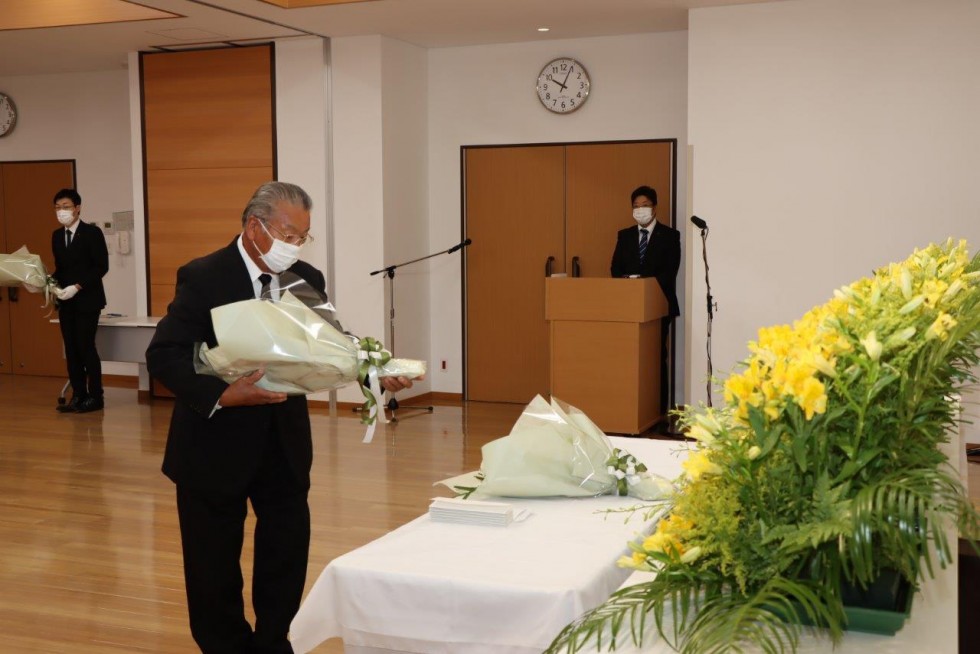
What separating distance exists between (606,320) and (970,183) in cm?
274

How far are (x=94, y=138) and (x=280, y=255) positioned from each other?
9193 millimetres

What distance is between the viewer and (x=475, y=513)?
8.83 ft

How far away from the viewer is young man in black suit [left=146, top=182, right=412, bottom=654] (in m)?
3.09

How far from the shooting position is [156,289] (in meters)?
10.3

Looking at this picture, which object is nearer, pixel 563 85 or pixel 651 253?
pixel 651 253

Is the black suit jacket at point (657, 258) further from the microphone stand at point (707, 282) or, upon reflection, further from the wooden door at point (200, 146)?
the wooden door at point (200, 146)

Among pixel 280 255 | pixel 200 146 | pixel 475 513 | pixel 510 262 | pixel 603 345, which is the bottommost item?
pixel 603 345

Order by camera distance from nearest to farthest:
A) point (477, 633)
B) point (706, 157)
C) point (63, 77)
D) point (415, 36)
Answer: point (477, 633), point (706, 157), point (415, 36), point (63, 77)

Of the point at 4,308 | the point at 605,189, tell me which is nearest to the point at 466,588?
the point at 605,189

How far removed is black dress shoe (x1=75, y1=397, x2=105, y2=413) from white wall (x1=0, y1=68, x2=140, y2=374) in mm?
1619

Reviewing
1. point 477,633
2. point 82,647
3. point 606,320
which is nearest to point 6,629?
point 82,647

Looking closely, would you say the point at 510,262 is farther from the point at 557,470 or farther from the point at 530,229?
the point at 557,470

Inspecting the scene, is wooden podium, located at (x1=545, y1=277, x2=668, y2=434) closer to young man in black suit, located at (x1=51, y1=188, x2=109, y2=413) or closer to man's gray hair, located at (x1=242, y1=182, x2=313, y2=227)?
young man in black suit, located at (x1=51, y1=188, x2=109, y2=413)

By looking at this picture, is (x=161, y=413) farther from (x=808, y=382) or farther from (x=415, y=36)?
(x=808, y=382)
